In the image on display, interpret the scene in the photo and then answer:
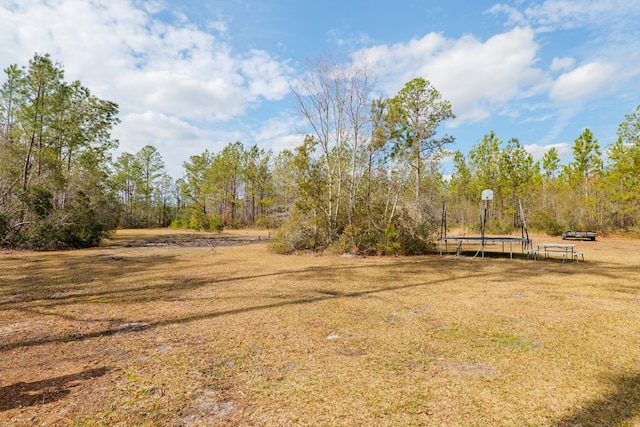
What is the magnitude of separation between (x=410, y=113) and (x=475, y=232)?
41.4 feet

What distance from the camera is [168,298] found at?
5566mm

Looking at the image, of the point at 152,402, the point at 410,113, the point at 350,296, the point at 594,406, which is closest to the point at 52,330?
the point at 152,402

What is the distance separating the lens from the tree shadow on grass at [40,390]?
231 centimetres

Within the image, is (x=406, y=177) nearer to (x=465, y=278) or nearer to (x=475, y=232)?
(x=465, y=278)

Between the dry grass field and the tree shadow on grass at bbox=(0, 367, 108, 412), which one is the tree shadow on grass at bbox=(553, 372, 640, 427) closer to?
the dry grass field

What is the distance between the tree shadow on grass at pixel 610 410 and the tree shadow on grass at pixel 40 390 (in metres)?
3.53

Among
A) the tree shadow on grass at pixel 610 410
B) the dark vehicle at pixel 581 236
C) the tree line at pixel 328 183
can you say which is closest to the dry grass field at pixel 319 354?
the tree shadow on grass at pixel 610 410

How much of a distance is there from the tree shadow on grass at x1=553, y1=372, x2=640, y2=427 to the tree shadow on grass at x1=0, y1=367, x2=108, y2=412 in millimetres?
3527

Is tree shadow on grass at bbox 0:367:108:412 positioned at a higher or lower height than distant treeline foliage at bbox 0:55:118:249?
lower

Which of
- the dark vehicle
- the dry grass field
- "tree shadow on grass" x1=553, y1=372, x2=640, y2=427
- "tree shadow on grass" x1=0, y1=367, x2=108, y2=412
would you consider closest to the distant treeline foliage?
the dry grass field

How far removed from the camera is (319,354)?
3209mm

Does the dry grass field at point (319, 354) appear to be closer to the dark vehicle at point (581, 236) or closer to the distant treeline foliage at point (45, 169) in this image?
the distant treeline foliage at point (45, 169)

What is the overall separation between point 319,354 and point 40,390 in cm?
230

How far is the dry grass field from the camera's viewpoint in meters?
2.20
